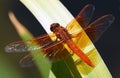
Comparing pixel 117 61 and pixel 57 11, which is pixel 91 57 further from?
pixel 117 61

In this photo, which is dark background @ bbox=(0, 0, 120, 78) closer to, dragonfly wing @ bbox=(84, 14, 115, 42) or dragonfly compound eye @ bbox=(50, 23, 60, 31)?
dragonfly wing @ bbox=(84, 14, 115, 42)

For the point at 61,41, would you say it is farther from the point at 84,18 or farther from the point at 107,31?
the point at 107,31

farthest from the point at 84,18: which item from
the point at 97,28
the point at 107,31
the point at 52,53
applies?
the point at 107,31

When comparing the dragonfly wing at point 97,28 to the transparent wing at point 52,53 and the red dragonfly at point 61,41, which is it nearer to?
the red dragonfly at point 61,41

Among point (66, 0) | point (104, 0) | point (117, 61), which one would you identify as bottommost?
point (117, 61)

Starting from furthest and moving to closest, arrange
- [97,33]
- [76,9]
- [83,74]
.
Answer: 1. [76,9]
2. [97,33]
3. [83,74]

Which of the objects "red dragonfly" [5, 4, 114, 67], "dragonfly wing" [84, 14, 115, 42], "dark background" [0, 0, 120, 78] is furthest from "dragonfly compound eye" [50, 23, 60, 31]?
"dark background" [0, 0, 120, 78]

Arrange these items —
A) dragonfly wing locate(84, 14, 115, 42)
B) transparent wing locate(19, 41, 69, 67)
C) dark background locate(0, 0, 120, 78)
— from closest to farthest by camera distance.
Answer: transparent wing locate(19, 41, 69, 67), dragonfly wing locate(84, 14, 115, 42), dark background locate(0, 0, 120, 78)

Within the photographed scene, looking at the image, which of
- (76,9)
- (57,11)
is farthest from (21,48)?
(76,9)
